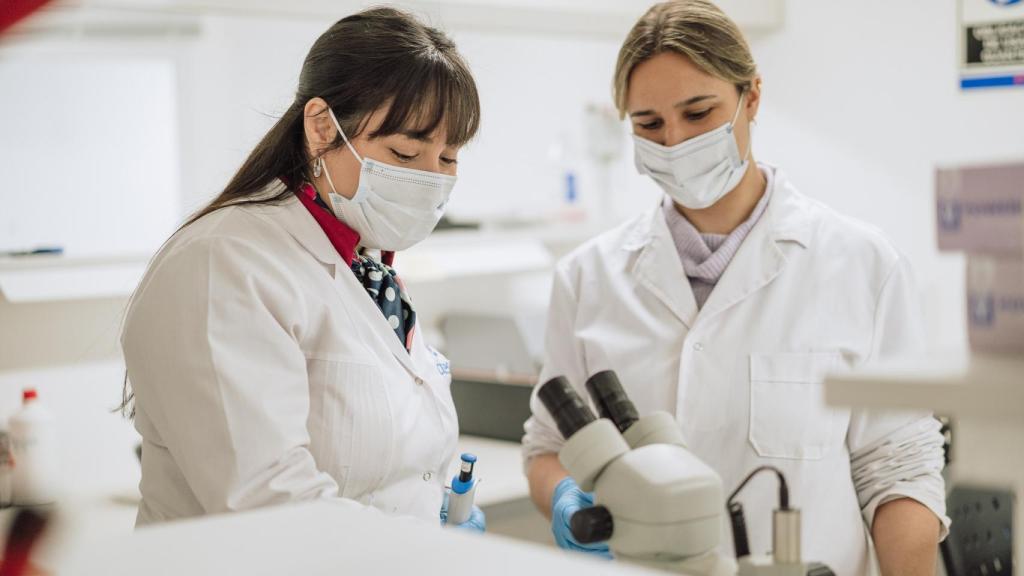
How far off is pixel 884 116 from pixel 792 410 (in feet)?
6.01

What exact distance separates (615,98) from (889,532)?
0.82 meters

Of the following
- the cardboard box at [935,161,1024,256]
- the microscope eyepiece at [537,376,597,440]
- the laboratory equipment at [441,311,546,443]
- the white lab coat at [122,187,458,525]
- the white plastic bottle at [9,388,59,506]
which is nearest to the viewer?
the cardboard box at [935,161,1024,256]

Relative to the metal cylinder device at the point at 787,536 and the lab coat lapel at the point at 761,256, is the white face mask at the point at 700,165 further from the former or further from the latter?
the metal cylinder device at the point at 787,536

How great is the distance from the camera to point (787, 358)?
5.53ft

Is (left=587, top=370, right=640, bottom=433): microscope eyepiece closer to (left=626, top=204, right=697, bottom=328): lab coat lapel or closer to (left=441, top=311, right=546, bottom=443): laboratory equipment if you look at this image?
(left=626, top=204, right=697, bottom=328): lab coat lapel

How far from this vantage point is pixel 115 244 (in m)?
4.16

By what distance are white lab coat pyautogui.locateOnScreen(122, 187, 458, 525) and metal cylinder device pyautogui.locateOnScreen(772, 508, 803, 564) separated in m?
0.56

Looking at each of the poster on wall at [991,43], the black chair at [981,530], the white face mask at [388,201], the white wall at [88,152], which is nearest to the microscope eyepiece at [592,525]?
A: the white face mask at [388,201]

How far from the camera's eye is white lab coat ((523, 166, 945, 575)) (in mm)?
1644

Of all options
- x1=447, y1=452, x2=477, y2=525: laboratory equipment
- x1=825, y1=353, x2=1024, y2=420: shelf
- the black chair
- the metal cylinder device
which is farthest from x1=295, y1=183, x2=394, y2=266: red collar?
the black chair

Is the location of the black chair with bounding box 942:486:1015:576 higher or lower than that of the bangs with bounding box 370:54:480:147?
lower

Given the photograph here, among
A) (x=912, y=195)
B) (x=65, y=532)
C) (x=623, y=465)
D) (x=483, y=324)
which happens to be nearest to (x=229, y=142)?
(x=483, y=324)

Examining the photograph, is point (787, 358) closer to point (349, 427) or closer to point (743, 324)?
point (743, 324)

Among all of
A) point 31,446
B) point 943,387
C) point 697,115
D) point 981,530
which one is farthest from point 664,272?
point 31,446
